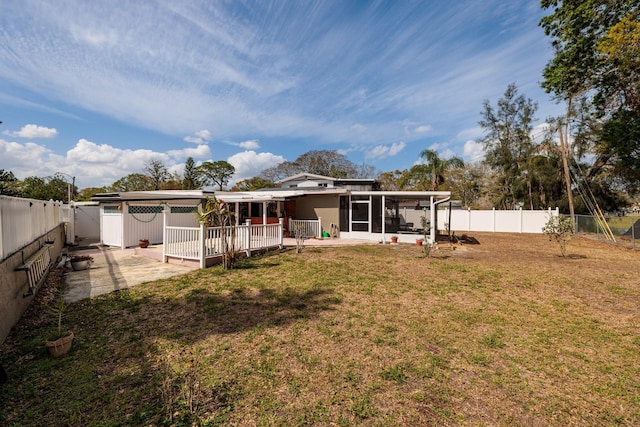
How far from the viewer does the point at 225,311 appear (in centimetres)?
510

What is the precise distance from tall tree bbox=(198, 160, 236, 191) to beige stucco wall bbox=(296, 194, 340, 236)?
36604 mm

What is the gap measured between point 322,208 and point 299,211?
155cm

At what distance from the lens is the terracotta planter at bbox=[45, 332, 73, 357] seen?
3494mm

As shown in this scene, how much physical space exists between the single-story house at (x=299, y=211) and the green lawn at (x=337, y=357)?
5.77 meters

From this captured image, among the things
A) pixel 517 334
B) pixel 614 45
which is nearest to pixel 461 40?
pixel 614 45

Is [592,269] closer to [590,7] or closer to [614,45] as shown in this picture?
[614,45]

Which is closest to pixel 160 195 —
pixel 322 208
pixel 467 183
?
pixel 322 208

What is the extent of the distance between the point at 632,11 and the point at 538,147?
14.7 metres

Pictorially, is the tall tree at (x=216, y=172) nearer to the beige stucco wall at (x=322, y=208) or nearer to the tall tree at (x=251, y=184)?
the tall tree at (x=251, y=184)

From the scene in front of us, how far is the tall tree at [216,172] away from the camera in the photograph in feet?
Answer: 157

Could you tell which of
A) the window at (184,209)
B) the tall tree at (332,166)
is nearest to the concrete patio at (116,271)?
the window at (184,209)

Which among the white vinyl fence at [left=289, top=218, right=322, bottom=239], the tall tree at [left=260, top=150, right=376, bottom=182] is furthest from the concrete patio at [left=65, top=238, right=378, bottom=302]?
the tall tree at [left=260, top=150, right=376, bottom=182]

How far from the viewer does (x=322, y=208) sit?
1566cm

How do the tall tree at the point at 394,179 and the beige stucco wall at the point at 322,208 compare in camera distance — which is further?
the tall tree at the point at 394,179
